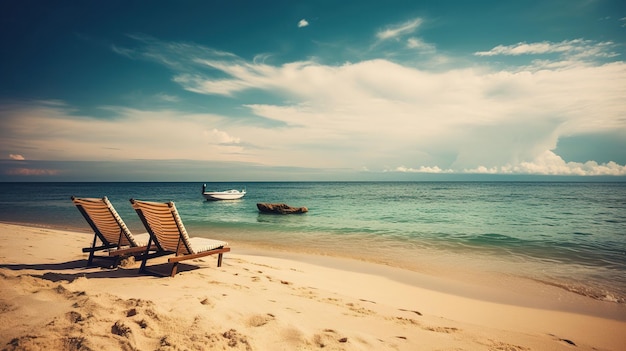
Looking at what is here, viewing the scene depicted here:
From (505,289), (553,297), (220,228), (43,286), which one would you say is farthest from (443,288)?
(220,228)

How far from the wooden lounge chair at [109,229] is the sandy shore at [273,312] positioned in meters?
0.41

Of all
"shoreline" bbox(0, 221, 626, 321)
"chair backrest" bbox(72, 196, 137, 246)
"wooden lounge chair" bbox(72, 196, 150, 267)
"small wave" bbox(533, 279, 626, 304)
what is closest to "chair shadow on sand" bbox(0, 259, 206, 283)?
"wooden lounge chair" bbox(72, 196, 150, 267)

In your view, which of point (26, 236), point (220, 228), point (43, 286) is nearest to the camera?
point (43, 286)

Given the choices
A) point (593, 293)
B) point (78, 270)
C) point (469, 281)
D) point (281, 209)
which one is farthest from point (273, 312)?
point (281, 209)

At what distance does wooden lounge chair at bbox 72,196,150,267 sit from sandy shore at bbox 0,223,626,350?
1.33ft

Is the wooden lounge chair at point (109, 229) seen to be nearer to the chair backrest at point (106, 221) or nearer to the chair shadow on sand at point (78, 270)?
the chair backrest at point (106, 221)

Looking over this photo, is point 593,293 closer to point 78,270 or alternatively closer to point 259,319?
point 259,319

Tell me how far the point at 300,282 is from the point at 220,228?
11576 millimetres

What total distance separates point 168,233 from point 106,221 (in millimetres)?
Answer: 1780

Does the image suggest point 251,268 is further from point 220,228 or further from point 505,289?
point 220,228

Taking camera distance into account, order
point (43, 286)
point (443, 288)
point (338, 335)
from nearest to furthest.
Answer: point (338, 335)
point (43, 286)
point (443, 288)

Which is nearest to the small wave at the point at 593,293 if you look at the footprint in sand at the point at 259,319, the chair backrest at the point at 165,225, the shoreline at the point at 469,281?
the shoreline at the point at 469,281

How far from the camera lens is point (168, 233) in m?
5.60

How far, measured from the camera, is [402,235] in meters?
13.5
